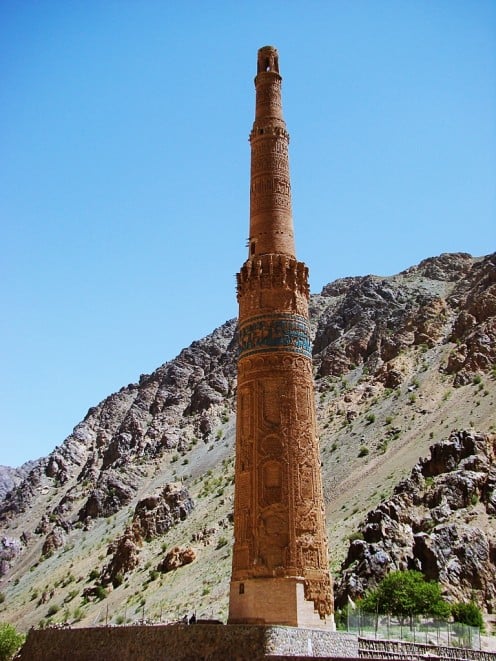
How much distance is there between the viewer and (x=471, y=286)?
231 feet

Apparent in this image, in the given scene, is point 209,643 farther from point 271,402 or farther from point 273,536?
point 271,402

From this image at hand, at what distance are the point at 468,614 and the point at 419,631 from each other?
5687 mm

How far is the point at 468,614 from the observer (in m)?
26.5

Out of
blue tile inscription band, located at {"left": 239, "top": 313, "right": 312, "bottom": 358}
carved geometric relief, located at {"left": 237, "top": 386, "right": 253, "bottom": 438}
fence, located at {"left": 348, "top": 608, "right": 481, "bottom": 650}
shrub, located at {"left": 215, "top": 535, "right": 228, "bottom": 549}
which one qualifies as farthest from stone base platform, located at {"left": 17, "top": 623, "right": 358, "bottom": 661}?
shrub, located at {"left": 215, "top": 535, "right": 228, "bottom": 549}

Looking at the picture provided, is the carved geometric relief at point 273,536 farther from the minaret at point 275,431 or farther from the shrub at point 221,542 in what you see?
the shrub at point 221,542

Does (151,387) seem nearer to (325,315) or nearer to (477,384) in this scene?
(325,315)

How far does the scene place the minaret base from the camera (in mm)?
17141

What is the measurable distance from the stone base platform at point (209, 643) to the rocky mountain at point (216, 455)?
15.9 meters

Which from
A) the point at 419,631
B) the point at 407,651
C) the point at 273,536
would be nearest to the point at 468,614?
the point at 419,631

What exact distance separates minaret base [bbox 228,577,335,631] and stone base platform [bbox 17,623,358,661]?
2.82 feet

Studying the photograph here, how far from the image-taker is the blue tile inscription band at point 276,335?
2011 centimetres

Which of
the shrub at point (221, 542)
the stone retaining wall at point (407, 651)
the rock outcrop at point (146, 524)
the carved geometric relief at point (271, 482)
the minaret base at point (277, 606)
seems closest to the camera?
the stone retaining wall at point (407, 651)

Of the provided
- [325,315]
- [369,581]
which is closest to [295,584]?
[369,581]

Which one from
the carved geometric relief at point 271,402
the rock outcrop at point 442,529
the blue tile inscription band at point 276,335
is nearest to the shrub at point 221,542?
the rock outcrop at point 442,529
